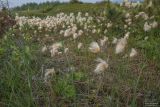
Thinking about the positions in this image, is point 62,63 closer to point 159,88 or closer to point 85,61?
point 85,61

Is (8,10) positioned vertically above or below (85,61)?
above

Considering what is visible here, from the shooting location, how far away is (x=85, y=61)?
7.39 m

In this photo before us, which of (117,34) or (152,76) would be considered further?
(117,34)

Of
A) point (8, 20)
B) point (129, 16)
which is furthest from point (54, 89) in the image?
point (129, 16)

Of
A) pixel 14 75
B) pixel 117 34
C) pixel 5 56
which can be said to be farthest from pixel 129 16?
pixel 14 75

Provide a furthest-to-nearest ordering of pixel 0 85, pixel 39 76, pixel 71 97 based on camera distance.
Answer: pixel 39 76 → pixel 0 85 → pixel 71 97

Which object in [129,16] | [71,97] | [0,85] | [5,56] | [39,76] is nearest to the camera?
Result: [71,97]

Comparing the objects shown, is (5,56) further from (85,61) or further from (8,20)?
(85,61)

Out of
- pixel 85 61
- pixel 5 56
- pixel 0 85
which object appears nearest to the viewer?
pixel 0 85

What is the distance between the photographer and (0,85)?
5.38 m

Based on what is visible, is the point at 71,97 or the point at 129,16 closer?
the point at 71,97

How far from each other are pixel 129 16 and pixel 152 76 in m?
3.43

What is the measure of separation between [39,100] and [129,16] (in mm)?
4442

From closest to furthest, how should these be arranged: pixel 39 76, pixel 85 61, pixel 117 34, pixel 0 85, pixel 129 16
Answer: pixel 0 85, pixel 39 76, pixel 85 61, pixel 129 16, pixel 117 34
